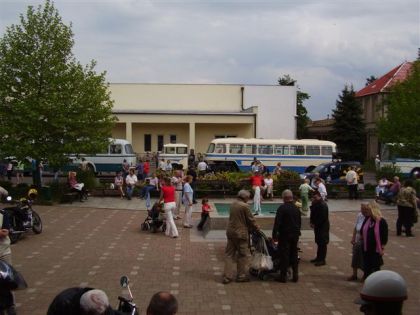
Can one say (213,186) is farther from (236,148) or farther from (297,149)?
(297,149)

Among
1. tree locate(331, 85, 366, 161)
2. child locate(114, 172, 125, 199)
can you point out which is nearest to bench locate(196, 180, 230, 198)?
child locate(114, 172, 125, 199)

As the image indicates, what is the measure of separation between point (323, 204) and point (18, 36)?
1745cm

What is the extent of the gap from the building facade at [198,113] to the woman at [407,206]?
1287 inches

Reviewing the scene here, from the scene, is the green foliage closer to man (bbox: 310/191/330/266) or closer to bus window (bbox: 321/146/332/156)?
bus window (bbox: 321/146/332/156)

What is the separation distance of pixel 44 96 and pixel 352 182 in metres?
14.6

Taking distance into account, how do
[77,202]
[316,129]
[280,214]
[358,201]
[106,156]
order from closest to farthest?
[280,214]
[77,202]
[358,201]
[106,156]
[316,129]

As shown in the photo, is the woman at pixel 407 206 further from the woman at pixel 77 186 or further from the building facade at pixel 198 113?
the building facade at pixel 198 113

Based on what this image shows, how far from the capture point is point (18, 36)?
24.0 m

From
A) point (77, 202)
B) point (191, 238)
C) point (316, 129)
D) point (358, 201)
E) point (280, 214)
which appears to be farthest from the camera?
point (316, 129)

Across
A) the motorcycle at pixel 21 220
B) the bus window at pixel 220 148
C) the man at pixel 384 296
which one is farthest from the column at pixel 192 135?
the man at pixel 384 296

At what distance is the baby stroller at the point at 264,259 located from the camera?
1070 centimetres

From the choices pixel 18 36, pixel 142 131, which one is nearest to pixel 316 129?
pixel 142 131

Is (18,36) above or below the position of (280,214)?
above

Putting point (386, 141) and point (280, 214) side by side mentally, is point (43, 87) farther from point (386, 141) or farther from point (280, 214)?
point (386, 141)
